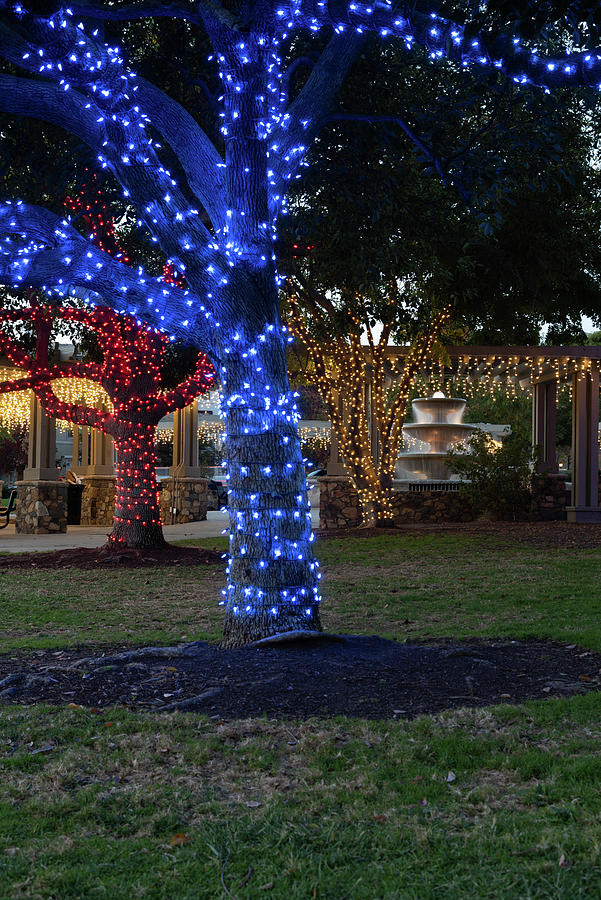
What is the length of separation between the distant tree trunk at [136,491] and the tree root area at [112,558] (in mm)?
185

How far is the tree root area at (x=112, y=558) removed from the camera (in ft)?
34.5

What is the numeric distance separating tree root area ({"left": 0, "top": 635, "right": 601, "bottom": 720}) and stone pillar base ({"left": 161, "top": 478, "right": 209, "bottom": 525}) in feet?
44.7

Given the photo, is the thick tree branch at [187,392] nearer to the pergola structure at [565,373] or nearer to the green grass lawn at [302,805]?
the pergola structure at [565,373]

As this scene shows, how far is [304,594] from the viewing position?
523cm

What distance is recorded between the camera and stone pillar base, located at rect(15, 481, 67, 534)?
16.5 metres

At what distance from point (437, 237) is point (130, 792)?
8.07 meters

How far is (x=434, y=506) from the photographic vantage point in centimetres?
1659

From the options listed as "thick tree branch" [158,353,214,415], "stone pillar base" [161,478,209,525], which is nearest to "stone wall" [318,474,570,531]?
"stone pillar base" [161,478,209,525]

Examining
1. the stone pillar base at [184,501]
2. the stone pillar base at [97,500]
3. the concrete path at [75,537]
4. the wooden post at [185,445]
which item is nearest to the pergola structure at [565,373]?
the concrete path at [75,537]

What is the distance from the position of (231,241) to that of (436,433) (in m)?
14.0

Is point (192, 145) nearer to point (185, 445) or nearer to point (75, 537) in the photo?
point (75, 537)

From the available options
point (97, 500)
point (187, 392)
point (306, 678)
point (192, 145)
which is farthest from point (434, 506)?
point (306, 678)

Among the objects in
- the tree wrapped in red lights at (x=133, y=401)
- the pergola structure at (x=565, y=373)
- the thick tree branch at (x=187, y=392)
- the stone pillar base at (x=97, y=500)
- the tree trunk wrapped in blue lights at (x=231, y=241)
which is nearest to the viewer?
the tree trunk wrapped in blue lights at (x=231, y=241)

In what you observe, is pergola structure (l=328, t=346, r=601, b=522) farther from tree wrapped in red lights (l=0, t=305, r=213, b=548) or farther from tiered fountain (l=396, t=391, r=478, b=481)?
tree wrapped in red lights (l=0, t=305, r=213, b=548)
